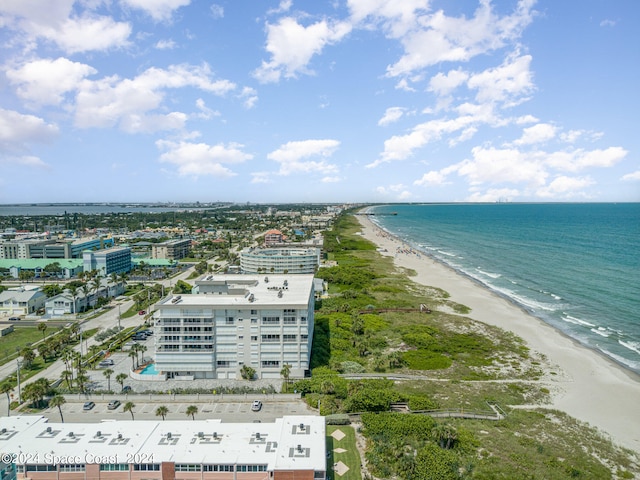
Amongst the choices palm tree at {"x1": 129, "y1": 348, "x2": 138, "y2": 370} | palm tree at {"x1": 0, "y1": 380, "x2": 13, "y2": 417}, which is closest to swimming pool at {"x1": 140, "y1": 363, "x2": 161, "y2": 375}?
palm tree at {"x1": 129, "y1": 348, "x2": 138, "y2": 370}

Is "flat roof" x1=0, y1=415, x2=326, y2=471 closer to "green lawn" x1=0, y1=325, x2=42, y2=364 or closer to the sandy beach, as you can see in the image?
the sandy beach

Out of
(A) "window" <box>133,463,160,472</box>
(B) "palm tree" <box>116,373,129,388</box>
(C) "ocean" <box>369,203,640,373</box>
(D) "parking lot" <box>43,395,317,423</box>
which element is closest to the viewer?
(A) "window" <box>133,463,160,472</box>

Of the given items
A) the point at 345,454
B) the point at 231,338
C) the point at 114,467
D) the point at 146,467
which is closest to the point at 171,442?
the point at 146,467

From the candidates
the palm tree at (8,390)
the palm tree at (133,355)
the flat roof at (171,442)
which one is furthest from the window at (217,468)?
the palm tree at (133,355)

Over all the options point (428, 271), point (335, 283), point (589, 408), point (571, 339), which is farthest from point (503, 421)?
point (428, 271)

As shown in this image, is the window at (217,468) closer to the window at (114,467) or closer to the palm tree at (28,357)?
the window at (114,467)

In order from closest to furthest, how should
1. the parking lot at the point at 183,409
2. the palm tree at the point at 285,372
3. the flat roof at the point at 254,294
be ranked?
the parking lot at the point at 183,409, the palm tree at the point at 285,372, the flat roof at the point at 254,294

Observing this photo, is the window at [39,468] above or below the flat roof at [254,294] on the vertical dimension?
below
